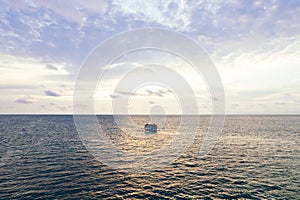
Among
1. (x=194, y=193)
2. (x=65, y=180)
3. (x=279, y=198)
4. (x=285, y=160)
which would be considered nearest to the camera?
(x=279, y=198)

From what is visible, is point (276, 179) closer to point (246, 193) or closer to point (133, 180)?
point (246, 193)

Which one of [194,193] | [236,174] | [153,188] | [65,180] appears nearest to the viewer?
[194,193]

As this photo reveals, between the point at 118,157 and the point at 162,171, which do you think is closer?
the point at 162,171

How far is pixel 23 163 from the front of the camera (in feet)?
162

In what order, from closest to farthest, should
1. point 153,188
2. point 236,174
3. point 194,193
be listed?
point 194,193
point 153,188
point 236,174

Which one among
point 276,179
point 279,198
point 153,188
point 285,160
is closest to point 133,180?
point 153,188

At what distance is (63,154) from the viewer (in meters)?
60.1

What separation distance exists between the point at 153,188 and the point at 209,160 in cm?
2523

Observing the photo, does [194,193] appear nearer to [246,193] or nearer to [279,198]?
[246,193]

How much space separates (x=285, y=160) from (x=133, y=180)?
4316cm

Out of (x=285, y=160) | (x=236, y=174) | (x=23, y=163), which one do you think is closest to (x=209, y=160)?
(x=236, y=174)

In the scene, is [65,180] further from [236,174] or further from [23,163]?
[236,174]

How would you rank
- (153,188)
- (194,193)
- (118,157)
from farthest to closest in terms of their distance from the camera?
1. (118,157)
2. (153,188)
3. (194,193)

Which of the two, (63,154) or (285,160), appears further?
(63,154)
